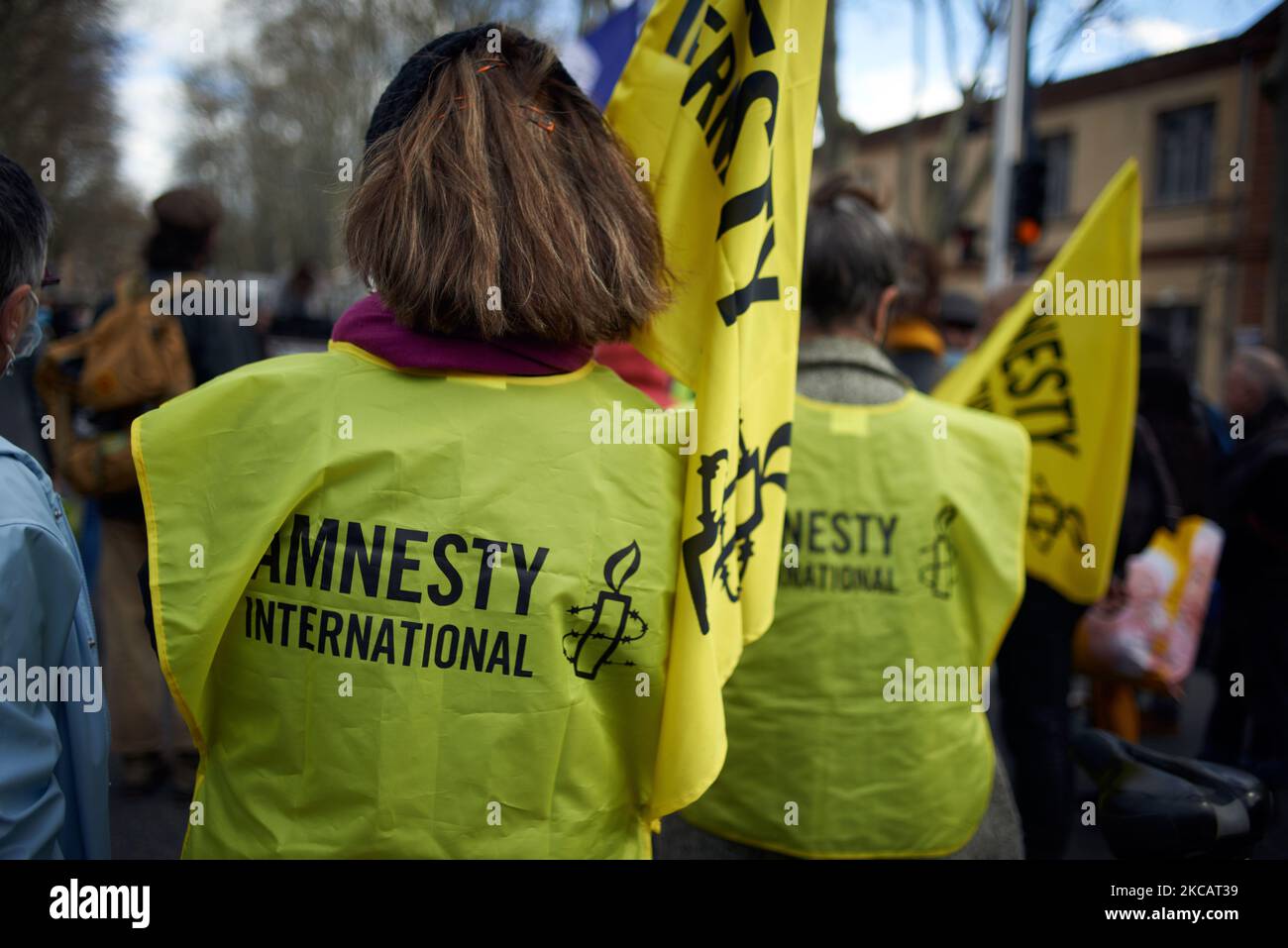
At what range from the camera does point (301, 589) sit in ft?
4.53

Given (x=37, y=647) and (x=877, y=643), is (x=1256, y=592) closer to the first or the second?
(x=877, y=643)

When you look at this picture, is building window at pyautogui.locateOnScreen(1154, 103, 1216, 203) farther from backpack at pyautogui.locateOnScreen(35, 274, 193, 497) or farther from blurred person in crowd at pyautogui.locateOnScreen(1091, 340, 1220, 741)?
backpack at pyautogui.locateOnScreen(35, 274, 193, 497)

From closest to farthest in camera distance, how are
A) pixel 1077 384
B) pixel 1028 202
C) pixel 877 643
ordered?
pixel 877 643, pixel 1077 384, pixel 1028 202

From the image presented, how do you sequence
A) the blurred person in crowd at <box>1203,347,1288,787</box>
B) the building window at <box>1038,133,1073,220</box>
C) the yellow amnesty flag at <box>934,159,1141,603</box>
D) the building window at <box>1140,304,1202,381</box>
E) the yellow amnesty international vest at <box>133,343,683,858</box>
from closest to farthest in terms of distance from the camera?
the yellow amnesty international vest at <box>133,343,683,858</box>
the yellow amnesty flag at <box>934,159,1141,603</box>
the blurred person in crowd at <box>1203,347,1288,787</box>
the building window at <box>1140,304,1202,381</box>
the building window at <box>1038,133,1073,220</box>

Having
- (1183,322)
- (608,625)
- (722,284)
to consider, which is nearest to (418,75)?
(722,284)

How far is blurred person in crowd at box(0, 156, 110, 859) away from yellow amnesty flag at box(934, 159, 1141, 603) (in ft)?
7.21

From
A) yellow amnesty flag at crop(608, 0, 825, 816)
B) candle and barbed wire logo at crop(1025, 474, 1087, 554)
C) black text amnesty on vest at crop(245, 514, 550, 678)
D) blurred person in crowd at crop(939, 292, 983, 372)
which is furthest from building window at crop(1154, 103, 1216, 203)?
black text amnesty on vest at crop(245, 514, 550, 678)

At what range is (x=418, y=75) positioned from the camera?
1.47 metres

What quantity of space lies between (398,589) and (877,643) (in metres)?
0.97

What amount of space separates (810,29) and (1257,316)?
79.4ft

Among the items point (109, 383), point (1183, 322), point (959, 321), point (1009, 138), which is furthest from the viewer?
point (1183, 322)

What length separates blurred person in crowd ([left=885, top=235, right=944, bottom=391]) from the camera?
3.95m

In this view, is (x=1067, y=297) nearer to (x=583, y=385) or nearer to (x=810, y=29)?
(x=810, y=29)
